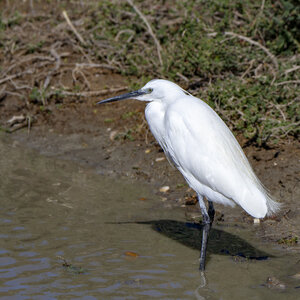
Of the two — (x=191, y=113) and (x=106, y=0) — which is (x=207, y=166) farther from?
(x=106, y=0)

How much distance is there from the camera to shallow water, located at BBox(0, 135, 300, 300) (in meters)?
3.72

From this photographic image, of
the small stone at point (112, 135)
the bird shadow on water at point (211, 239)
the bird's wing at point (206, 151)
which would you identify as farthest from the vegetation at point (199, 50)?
the bird's wing at point (206, 151)

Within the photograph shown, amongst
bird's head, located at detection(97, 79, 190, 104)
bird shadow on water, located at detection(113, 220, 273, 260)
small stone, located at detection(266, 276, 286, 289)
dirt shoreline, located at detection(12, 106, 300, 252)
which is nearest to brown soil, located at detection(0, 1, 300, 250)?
dirt shoreline, located at detection(12, 106, 300, 252)

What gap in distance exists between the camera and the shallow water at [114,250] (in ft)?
12.2

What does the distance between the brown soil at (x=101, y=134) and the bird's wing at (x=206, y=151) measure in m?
0.72

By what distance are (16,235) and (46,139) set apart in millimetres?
2687

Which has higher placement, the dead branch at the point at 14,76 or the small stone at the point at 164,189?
the small stone at the point at 164,189

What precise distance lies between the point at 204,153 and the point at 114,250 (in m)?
1.00

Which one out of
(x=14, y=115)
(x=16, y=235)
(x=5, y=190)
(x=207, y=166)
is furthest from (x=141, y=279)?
(x=14, y=115)

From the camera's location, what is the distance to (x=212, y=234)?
4.79 metres

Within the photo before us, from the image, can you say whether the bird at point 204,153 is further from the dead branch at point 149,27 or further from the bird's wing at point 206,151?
the dead branch at point 149,27

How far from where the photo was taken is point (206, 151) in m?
4.19

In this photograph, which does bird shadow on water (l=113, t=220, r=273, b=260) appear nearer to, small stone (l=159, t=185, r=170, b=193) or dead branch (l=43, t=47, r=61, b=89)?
small stone (l=159, t=185, r=170, b=193)

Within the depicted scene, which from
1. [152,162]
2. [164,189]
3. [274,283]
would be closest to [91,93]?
[152,162]
